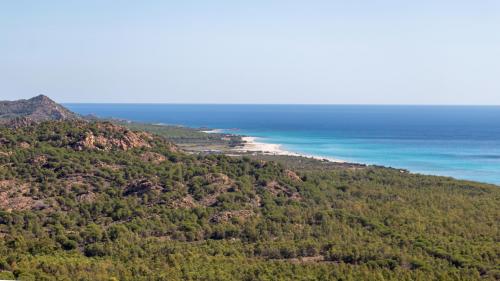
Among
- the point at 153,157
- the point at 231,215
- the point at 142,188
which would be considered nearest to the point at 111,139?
the point at 153,157

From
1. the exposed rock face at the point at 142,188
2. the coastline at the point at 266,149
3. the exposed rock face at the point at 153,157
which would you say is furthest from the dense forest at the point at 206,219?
the coastline at the point at 266,149

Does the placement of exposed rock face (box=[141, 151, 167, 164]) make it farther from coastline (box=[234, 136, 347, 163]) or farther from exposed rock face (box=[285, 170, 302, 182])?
coastline (box=[234, 136, 347, 163])

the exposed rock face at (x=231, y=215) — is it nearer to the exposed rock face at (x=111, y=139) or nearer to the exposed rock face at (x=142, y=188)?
the exposed rock face at (x=142, y=188)

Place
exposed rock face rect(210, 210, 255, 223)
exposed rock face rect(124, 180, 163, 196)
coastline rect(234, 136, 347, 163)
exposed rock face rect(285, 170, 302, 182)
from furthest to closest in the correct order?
coastline rect(234, 136, 347, 163)
exposed rock face rect(285, 170, 302, 182)
exposed rock face rect(124, 180, 163, 196)
exposed rock face rect(210, 210, 255, 223)

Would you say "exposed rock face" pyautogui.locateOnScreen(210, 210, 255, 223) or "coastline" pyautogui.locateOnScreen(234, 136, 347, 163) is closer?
"exposed rock face" pyautogui.locateOnScreen(210, 210, 255, 223)

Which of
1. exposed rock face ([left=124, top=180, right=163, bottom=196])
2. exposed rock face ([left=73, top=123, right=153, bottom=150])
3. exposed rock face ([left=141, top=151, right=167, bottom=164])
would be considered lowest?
exposed rock face ([left=124, top=180, right=163, bottom=196])

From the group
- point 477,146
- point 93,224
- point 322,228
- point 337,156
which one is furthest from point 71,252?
point 477,146

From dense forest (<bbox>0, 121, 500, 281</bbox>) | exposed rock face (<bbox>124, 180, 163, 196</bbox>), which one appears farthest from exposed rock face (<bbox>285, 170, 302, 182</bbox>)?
exposed rock face (<bbox>124, 180, 163, 196</bbox>)

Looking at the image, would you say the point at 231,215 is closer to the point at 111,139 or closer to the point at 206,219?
the point at 206,219

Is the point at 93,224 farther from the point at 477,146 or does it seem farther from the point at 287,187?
the point at 477,146

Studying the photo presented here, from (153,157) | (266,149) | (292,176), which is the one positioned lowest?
(266,149)
